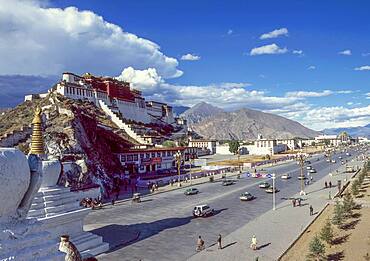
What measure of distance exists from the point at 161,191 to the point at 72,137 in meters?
12.8

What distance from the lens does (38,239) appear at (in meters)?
12.1

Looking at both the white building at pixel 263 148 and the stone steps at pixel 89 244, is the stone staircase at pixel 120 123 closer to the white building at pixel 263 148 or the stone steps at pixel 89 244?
the white building at pixel 263 148

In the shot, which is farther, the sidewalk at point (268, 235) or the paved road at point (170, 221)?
the paved road at point (170, 221)

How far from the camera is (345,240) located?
A: 2458cm

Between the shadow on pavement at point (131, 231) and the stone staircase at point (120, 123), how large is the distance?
5281 cm

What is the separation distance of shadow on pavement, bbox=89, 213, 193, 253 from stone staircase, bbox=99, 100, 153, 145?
52.8 metres

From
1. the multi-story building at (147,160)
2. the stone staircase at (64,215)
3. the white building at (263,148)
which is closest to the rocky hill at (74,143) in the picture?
the multi-story building at (147,160)

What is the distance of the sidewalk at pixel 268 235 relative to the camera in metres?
20.7

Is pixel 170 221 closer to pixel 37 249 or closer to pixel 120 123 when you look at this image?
pixel 37 249

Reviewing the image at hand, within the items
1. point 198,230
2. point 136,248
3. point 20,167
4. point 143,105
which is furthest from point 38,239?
point 143,105

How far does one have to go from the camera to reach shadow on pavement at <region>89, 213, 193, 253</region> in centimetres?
2347

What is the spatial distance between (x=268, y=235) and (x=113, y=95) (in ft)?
248

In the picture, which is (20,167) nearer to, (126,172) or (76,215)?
(76,215)

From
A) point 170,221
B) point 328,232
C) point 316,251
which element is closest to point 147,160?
point 170,221
